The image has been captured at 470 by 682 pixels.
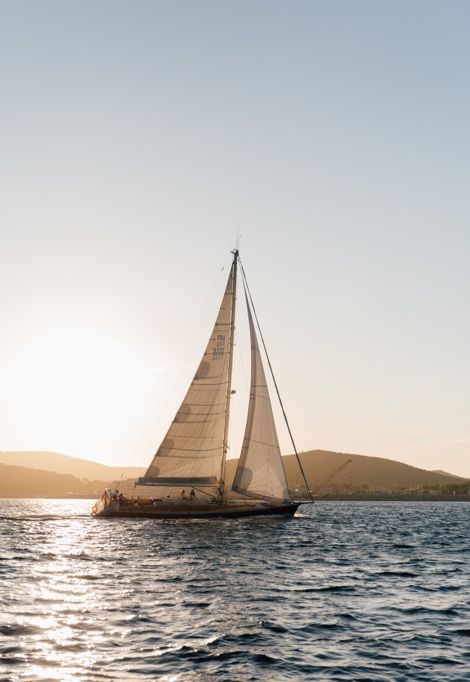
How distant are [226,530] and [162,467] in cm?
1228

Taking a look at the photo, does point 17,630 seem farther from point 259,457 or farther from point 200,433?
point 200,433

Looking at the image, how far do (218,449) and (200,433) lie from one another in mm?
2278

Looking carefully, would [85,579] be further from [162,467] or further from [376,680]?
[162,467]

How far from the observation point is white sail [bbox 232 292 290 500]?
6712cm

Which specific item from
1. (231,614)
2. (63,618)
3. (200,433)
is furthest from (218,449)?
(63,618)

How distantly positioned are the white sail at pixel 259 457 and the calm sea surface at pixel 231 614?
20.3 meters

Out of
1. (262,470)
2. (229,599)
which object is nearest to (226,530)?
(262,470)

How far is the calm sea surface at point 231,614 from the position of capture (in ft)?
57.2

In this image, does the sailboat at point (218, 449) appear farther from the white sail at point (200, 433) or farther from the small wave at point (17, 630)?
the small wave at point (17, 630)

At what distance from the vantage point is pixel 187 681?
52.8ft

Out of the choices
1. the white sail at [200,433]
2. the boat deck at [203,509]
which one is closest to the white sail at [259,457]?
the boat deck at [203,509]

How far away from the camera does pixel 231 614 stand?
2386 cm

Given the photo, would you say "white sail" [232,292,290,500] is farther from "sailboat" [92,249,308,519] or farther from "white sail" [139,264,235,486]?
"white sail" [139,264,235,486]

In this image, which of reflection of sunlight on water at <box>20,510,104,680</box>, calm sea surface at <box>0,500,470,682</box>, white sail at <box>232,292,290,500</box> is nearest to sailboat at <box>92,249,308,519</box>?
white sail at <box>232,292,290,500</box>
